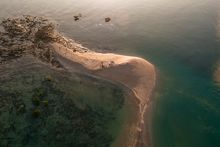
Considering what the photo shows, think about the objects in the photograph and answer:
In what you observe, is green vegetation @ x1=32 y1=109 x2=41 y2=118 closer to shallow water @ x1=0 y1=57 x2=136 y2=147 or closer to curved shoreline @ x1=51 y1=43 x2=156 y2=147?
shallow water @ x1=0 y1=57 x2=136 y2=147

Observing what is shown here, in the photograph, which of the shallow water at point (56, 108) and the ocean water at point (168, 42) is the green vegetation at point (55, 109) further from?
the ocean water at point (168, 42)

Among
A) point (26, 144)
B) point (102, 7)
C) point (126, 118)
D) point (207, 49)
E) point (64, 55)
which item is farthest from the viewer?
point (102, 7)

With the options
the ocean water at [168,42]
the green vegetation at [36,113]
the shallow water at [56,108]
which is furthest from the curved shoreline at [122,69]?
the green vegetation at [36,113]

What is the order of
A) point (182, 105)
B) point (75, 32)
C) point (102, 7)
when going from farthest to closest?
1. point (102, 7)
2. point (75, 32)
3. point (182, 105)

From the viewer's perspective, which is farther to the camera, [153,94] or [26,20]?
[26,20]

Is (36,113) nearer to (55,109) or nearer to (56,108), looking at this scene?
(55,109)

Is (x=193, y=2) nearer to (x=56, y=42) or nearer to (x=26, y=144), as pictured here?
(x=56, y=42)

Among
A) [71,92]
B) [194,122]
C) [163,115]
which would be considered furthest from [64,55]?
[194,122]
